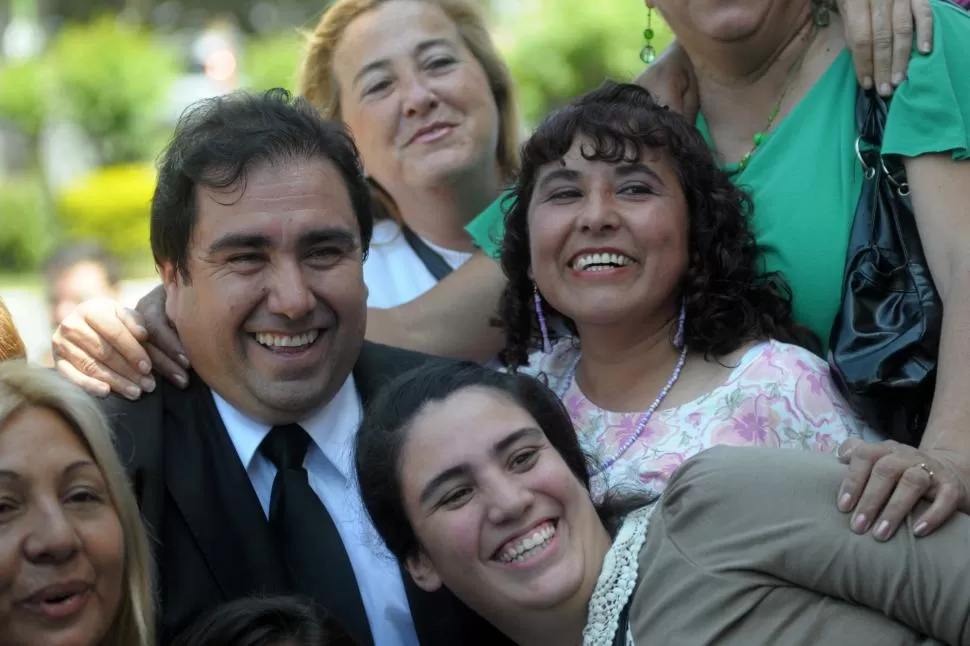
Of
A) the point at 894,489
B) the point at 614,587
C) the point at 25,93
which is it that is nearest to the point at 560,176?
the point at 614,587

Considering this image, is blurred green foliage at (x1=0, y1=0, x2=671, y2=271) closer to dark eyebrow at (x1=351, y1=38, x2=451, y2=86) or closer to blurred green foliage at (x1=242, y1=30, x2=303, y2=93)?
blurred green foliage at (x1=242, y1=30, x2=303, y2=93)

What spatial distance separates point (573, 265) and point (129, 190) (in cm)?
1758

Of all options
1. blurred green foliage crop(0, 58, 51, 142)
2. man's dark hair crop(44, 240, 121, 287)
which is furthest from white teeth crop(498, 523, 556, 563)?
blurred green foliage crop(0, 58, 51, 142)

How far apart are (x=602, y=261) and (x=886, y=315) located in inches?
25.8

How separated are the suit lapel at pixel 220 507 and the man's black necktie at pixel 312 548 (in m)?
0.04

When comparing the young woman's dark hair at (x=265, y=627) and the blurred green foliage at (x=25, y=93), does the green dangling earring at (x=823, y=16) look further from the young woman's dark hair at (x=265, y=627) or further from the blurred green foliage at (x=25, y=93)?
the blurred green foliage at (x=25, y=93)

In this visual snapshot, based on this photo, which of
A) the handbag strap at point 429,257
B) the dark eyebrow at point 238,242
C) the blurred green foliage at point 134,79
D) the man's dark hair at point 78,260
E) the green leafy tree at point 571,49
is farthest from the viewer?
the green leafy tree at point 571,49

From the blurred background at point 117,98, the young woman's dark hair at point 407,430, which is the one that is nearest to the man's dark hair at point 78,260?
the young woman's dark hair at point 407,430

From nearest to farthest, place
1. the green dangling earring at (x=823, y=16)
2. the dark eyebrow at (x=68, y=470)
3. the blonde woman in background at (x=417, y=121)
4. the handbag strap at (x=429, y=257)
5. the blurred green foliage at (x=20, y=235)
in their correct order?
the dark eyebrow at (x=68, y=470), the green dangling earring at (x=823, y=16), the blonde woman in background at (x=417, y=121), the handbag strap at (x=429, y=257), the blurred green foliage at (x=20, y=235)

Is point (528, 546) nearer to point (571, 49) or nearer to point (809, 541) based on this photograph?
point (809, 541)

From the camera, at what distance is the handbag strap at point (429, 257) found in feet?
14.5

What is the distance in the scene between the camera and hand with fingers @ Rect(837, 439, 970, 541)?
236 cm

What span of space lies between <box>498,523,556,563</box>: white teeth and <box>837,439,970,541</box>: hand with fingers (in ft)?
1.94

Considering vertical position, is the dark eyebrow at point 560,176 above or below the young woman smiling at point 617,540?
above
